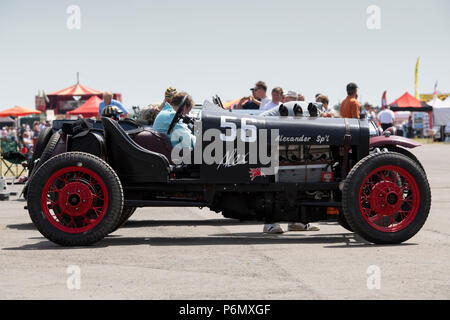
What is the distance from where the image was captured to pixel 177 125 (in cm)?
772

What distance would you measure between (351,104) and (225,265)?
219 inches

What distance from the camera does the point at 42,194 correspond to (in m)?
7.15

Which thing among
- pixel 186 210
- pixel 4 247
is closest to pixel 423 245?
pixel 4 247

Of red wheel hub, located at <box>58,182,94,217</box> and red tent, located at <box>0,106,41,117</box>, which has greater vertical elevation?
red tent, located at <box>0,106,41,117</box>

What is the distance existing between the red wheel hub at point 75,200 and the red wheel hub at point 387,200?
253 cm

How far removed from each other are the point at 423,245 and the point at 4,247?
13.4 feet

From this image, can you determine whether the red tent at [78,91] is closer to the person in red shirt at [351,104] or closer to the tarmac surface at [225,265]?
the person in red shirt at [351,104]

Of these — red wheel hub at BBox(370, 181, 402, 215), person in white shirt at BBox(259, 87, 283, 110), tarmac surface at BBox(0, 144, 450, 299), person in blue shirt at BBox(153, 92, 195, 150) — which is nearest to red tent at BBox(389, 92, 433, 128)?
person in white shirt at BBox(259, 87, 283, 110)

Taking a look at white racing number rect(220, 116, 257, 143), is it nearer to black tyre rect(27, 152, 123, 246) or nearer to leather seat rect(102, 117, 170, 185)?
leather seat rect(102, 117, 170, 185)

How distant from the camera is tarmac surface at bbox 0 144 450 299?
16.3 ft

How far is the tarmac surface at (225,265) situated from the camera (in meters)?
4.96

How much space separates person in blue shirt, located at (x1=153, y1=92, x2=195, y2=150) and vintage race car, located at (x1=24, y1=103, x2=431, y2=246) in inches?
3.2

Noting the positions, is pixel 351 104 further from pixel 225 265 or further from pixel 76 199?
pixel 225 265
